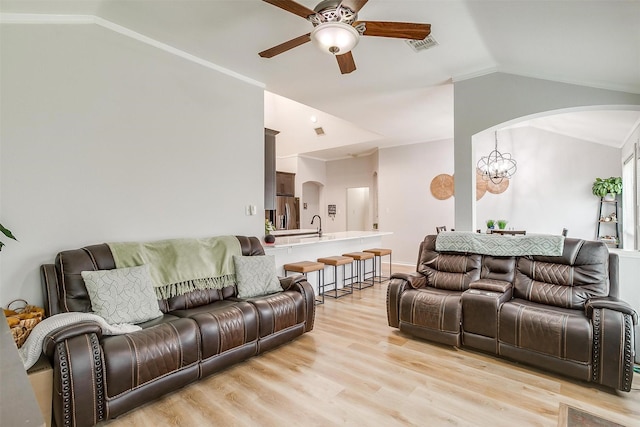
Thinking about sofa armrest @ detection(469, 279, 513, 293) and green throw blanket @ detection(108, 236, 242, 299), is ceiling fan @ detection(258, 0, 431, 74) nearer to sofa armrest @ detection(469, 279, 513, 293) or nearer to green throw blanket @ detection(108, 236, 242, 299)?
green throw blanket @ detection(108, 236, 242, 299)

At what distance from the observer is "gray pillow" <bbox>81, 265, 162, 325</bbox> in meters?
2.34

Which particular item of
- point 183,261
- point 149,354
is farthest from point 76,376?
point 183,261

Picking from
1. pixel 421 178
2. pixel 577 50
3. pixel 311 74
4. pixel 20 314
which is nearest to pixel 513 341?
pixel 577 50

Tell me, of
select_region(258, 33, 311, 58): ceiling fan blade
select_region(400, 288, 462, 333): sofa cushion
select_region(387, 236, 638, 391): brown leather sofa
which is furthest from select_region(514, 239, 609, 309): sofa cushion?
select_region(258, 33, 311, 58): ceiling fan blade

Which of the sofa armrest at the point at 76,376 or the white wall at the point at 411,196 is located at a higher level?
the white wall at the point at 411,196

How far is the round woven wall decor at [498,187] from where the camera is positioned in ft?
22.7

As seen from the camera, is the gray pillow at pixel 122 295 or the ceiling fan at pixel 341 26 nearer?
the ceiling fan at pixel 341 26

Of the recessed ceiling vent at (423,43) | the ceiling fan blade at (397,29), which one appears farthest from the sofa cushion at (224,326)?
the recessed ceiling vent at (423,43)

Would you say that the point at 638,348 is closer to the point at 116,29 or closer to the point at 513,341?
the point at 513,341

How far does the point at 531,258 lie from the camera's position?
315 cm

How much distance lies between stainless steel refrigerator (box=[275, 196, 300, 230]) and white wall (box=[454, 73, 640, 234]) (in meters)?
5.18

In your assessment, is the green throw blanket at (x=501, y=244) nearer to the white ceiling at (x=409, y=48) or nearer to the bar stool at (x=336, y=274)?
the bar stool at (x=336, y=274)

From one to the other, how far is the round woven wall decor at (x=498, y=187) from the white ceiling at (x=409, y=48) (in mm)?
2092

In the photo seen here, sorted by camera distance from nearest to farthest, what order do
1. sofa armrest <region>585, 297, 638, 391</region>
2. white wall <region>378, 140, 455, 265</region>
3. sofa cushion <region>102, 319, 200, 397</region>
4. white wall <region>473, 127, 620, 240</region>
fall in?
1. sofa cushion <region>102, 319, 200, 397</region>
2. sofa armrest <region>585, 297, 638, 391</region>
3. white wall <region>473, 127, 620, 240</region>
4. white wall <region>378, 140, 455, 265</region>
